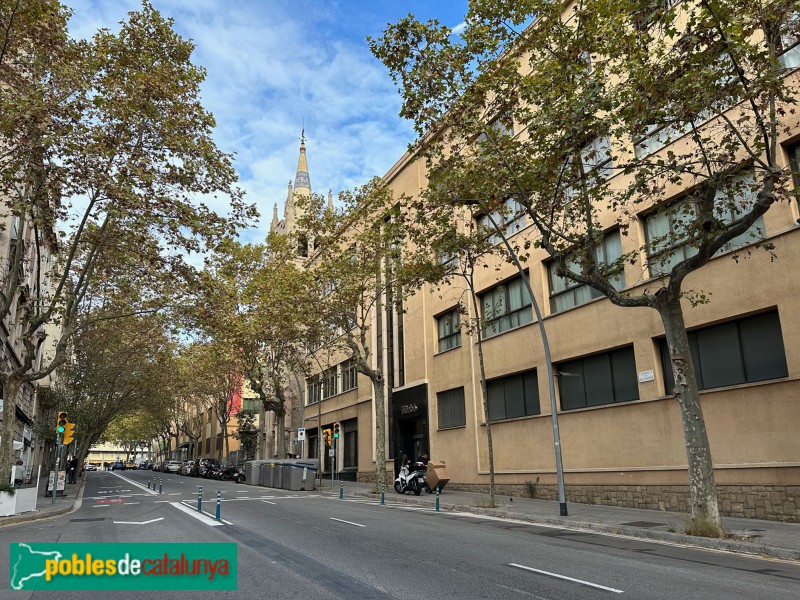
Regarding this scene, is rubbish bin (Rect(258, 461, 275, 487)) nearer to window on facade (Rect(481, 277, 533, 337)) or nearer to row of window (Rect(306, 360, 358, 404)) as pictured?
row of window (Rect(306, 360, 358, 404))

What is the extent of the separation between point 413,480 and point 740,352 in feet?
40.9

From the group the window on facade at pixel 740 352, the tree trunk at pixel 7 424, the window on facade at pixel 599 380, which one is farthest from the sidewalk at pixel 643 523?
the tree trunk at pixel 7 424

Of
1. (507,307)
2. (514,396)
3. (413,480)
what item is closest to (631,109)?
(507,307)

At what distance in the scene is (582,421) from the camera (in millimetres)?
18656

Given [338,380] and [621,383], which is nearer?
[621,383]

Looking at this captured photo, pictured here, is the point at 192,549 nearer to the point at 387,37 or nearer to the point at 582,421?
the point at 387,37

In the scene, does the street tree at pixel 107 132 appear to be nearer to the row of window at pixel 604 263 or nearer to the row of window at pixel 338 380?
the row of window at pixel 604 263

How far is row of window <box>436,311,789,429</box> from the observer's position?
1390cm

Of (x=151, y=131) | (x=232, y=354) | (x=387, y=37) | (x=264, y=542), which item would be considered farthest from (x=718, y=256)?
(x=232, y=354)

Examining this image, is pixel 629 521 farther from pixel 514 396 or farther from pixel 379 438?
pixel 379 438

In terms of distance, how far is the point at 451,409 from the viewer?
1013 inches

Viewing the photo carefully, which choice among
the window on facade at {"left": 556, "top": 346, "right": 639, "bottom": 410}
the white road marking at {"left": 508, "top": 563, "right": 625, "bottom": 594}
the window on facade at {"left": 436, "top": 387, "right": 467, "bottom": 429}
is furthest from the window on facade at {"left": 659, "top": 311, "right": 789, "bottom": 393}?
the window on facade at {"left": 436, "top": 387, "right": 467, "bottom": 429}

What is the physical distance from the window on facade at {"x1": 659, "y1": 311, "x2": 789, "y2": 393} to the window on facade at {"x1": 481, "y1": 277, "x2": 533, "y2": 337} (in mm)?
6896

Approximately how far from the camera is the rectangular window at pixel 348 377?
122ft
